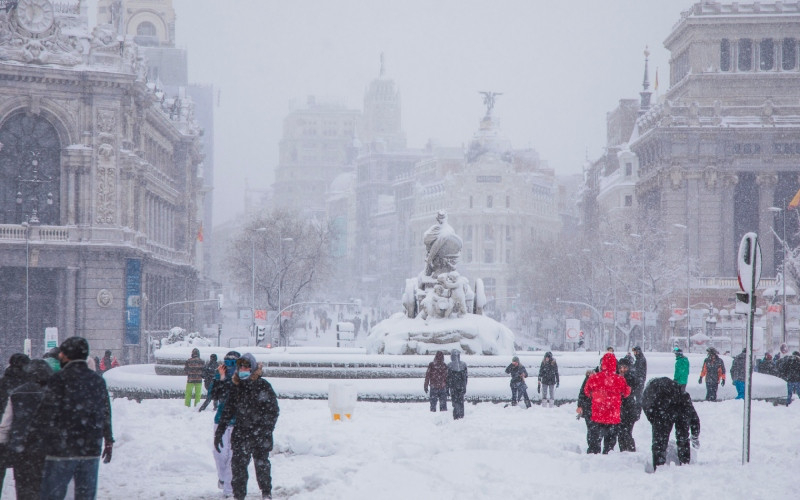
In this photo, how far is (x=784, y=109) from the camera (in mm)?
83688

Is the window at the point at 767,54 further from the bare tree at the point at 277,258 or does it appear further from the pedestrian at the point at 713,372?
the pedestrian at the point at 713,372

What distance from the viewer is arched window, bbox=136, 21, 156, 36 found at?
5261 inches

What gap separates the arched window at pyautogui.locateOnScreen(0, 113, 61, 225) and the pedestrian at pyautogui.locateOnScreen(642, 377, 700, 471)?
46220 mm

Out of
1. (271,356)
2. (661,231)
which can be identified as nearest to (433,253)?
(271,356)

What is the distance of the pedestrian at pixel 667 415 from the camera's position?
45.4 ft

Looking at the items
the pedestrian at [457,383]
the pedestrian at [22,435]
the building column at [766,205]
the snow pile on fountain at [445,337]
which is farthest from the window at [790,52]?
the pedestrian at [22,435]

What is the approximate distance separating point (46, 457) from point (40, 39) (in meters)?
49.0

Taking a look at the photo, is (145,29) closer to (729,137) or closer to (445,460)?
(729,137)

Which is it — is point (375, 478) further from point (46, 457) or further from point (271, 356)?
point (271, 356)

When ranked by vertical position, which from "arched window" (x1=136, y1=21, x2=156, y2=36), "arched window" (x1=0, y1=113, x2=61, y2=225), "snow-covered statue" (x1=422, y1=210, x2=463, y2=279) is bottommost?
"snow-covered statue" (x1=422, y1=210, x2=463, y2=279)

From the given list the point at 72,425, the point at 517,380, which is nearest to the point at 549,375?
the point at 517,380

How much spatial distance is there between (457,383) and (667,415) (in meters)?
9.08

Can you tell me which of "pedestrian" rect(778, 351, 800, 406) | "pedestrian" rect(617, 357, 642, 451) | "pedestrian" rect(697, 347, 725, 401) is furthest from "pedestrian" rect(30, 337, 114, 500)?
"pedestrian" rect(778, 351, 800, 406)

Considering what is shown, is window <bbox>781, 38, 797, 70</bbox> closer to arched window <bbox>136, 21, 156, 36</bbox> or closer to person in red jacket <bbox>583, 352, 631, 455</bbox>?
arched window <bbox>136, 21, 156, 36</bbox>
